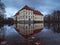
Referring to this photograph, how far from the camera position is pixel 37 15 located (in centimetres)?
8081

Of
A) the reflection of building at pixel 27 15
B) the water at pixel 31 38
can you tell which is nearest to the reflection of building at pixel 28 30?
the water at pixel 31 38

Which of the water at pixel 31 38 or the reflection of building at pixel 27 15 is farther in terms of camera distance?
the reflection of building at pixel 27 15

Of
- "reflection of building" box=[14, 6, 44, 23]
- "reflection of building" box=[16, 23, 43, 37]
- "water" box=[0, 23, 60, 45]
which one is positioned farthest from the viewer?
"reflection of building" box=[14, 6, 44, 23]

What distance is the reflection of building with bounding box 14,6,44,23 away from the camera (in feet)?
251

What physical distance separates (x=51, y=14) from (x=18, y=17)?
18.5 meters

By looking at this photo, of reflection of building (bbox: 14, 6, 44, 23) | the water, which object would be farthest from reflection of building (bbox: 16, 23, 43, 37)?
reflection of building (bbox: 14, 6, 44, 23)

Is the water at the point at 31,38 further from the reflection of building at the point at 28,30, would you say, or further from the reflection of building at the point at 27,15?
the reflection of building at the point at 27,15

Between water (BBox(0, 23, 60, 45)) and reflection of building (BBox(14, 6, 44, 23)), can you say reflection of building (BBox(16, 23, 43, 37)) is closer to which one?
water (BBox(0, 23, 60, 45))

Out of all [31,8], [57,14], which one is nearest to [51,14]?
[57,14]

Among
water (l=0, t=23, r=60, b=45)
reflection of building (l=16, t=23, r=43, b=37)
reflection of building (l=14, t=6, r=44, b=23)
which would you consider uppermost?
reflection of building (l=14, t=6, r=44, b=23)

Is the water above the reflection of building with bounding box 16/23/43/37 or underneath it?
above

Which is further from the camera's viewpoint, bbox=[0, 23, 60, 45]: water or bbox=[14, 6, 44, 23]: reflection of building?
bbox=[14, 6, 44, 23]: reflection of building

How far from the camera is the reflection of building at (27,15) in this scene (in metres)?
76.6

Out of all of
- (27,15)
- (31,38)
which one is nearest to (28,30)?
(31,38)
